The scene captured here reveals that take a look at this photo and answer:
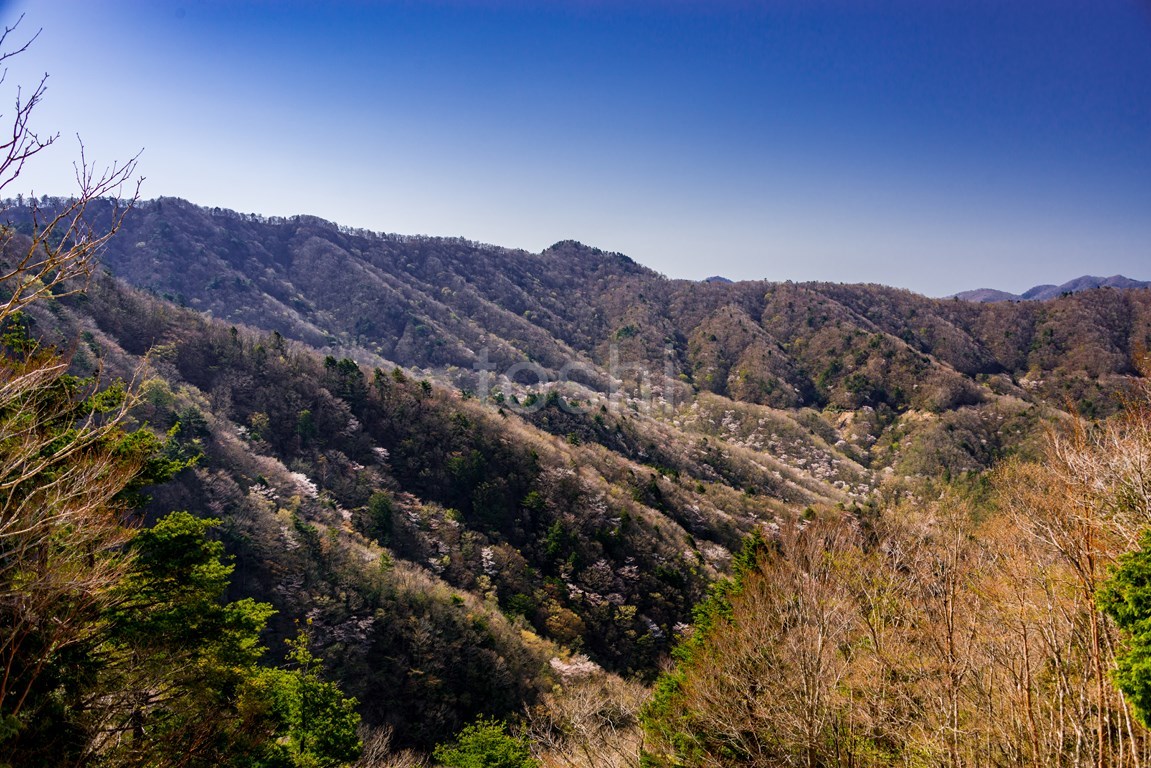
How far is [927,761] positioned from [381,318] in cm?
14215

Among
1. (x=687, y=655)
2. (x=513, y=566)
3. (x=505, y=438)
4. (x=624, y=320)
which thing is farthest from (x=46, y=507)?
(x=624, y=320)

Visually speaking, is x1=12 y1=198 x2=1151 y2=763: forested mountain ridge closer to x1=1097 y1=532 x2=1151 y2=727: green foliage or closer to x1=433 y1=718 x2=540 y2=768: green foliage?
x1=1097 y1=532 x2=1151 y2=727: green foliage

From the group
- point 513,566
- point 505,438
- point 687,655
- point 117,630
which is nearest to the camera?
point 117,630

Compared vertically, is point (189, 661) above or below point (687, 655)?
above

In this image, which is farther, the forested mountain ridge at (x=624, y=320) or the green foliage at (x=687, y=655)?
the forested mountain ridge at (x=624, y=320)

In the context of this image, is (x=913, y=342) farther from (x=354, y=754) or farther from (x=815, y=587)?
(x=354, y=754)

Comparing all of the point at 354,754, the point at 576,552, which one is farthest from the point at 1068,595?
the point at 576,552

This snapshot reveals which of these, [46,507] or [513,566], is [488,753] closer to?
[46,507]

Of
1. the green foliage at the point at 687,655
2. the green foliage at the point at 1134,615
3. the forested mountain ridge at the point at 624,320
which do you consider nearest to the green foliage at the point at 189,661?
the green foliage at the point at 687,655

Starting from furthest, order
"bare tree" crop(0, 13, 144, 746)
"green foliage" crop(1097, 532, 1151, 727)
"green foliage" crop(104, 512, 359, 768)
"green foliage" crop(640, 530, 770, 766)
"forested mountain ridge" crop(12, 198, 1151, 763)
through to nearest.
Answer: "forested mountain ridge" crop(12, 198, 1151, 763) → "green foliage" crop(640, 530, 770, 766) → "green foliage" crop(104, 512, 359, 768) → "green foliage" crop(1097, 532, 1151, 727) → "bare tree" crop(0, 13, 144, 746)

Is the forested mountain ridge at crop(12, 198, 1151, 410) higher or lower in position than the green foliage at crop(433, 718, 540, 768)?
higher

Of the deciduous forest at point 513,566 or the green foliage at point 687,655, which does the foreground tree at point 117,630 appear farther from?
the green foliage at point 687,655

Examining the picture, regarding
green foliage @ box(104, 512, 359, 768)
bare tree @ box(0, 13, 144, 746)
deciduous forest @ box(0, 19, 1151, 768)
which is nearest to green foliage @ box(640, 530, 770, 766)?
deciduous forest @ box(0, 19, 1151, 768)

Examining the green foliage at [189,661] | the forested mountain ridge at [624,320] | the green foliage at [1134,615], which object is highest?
the forested mountain ridge at [624,320]
